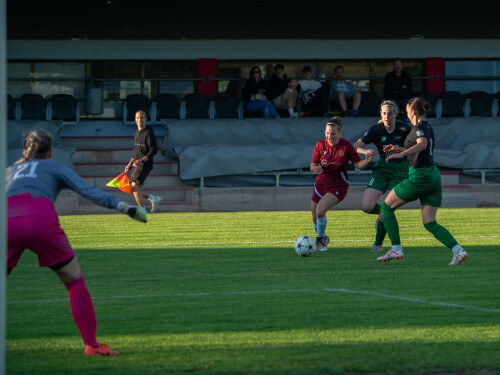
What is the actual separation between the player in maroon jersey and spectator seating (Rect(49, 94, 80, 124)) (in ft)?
51.4

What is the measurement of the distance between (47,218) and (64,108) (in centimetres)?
2217

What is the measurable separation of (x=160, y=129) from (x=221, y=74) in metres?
3.91

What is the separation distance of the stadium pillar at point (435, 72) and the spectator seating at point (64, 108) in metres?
11.3

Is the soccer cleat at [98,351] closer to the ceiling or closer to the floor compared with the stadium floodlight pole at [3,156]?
closer to the floor

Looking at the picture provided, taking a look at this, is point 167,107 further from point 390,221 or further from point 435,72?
point 390,221

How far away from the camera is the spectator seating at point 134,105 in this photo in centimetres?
2767

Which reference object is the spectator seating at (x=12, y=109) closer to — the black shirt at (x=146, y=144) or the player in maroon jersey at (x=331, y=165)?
the black shirt at (x=146, y=144)

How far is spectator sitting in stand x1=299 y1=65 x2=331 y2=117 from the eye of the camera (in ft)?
90.0

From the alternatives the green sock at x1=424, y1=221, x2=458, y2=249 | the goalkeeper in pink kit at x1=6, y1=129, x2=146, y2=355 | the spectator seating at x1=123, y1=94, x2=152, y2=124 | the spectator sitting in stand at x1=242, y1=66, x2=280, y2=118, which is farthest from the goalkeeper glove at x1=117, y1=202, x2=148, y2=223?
the spectator seating at x1=123, y1=94, x2=152, y2=124

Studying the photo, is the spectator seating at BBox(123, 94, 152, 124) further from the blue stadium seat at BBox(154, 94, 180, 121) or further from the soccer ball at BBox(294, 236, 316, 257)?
Result: the soccer ball at BBox(294, 236, 316, 257)

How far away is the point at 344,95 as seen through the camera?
2783 cm

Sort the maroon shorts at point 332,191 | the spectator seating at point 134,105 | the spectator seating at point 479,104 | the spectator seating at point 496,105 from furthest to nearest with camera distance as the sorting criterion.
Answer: the spectator seating at point 479,104 < the spectator seating at point 496,105 < the spectator seating at point 134,105 < the maroon shorts at point 332,191

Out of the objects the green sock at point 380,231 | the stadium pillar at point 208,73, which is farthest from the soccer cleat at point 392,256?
the stadium pillar at point 208,73
